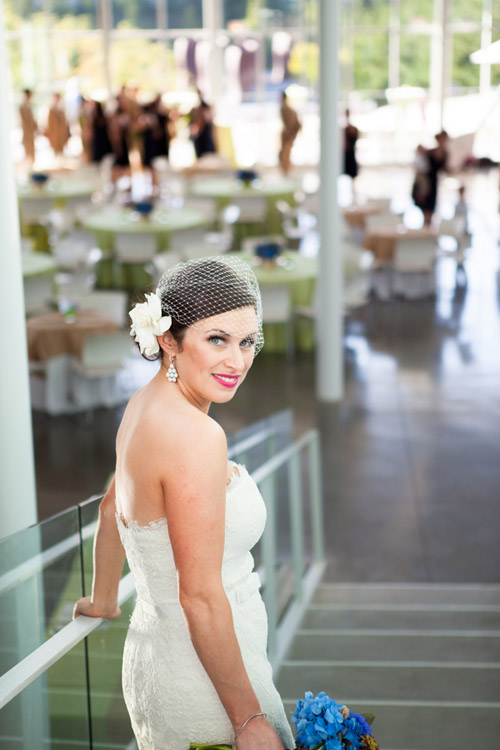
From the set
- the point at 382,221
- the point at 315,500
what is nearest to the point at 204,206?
the point at 382,221

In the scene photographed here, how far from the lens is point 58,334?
8.66 meters

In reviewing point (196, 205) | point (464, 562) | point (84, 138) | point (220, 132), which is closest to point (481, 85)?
point (220, 132)

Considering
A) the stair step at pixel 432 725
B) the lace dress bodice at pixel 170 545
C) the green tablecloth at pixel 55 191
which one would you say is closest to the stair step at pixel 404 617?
the stair step at pixel 432 725

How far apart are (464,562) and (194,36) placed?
60.1ft

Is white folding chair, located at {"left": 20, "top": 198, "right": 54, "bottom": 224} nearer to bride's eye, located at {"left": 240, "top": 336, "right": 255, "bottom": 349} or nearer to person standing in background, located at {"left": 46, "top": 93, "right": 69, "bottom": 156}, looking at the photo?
person standing in background, located at {"left": 46, "top": 93, "right": 69, "bottom": 156}

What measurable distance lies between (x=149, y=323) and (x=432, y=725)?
8.40ft

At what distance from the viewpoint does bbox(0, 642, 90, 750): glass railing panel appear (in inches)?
98.5

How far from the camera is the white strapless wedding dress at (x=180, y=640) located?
2.15 meters

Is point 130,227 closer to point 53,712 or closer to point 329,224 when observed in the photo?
point 329,224

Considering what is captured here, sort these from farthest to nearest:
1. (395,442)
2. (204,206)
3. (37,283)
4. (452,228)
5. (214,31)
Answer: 1. (214,31)
2. (204,206)
3. (452,228)
4. (37,283)
5. (395,442)

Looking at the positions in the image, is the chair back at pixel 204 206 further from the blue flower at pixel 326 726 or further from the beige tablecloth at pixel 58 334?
the blue flower at pixel 326 726

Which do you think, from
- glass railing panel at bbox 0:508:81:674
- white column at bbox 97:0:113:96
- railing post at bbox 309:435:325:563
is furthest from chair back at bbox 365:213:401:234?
white column at bbox 97:0:113:96

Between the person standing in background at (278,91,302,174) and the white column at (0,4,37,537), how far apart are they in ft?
53.7

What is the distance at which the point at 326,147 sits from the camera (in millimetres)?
8617
